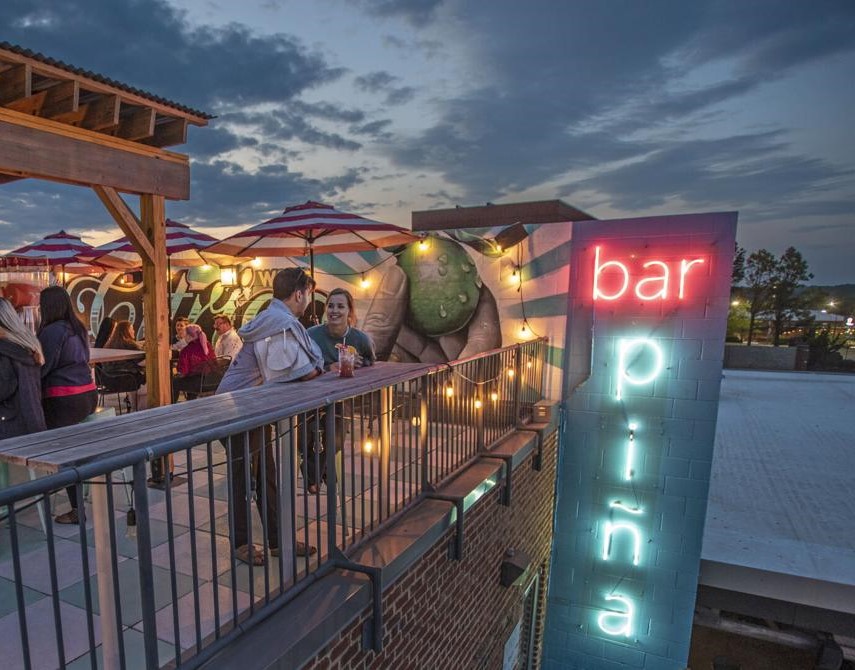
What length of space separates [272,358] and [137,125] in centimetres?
320

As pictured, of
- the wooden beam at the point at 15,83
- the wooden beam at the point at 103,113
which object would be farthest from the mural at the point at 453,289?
the wooden beam at the point at 15,83

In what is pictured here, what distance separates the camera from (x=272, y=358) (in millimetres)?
3369

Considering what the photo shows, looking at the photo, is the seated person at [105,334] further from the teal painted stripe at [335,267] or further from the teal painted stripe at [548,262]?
the teal painted stripe at [548,262]

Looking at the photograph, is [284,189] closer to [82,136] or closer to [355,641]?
[82,136]

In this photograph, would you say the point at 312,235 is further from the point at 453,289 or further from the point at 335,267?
the point at 453,289

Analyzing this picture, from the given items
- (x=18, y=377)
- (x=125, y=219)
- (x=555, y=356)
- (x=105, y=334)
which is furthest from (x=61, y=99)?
(x=555, y=356)

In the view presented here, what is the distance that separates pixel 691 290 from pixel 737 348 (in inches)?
1133

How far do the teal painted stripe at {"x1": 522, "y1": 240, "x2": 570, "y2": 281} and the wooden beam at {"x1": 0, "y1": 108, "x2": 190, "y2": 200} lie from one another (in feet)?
17.1

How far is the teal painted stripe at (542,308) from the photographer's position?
7647 mm

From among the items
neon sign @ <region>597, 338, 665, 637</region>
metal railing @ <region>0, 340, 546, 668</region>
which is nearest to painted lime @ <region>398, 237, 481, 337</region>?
neon sign @ <region>597, 338, 665, 637</region>

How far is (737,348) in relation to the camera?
99.5ft

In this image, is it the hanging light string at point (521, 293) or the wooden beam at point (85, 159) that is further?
the hanging light string at point (521, 293)

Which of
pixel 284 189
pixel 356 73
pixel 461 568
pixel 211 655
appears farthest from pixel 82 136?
pixel 284 189

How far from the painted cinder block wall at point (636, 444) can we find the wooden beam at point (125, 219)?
5959 millimetres
